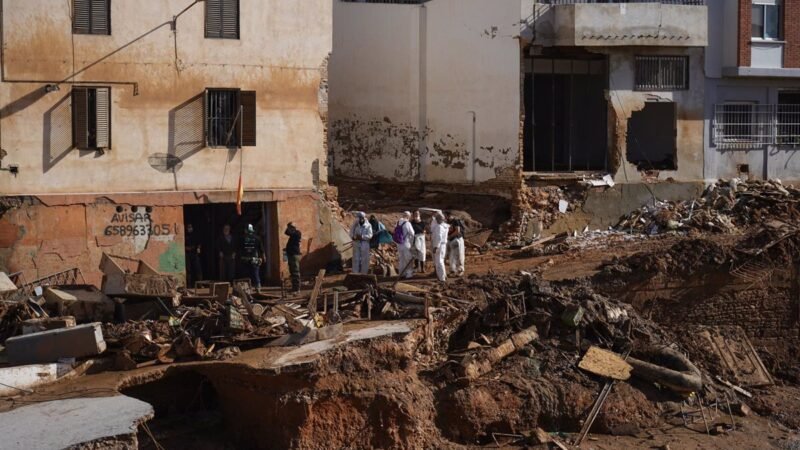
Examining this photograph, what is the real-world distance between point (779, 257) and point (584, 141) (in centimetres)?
875

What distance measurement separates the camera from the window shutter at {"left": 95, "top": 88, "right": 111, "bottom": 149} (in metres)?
24.5

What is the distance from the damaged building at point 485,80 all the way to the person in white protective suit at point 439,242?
4961mm

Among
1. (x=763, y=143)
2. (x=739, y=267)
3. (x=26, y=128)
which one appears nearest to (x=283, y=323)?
(x=26, y=128)

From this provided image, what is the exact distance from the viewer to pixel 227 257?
26062 mm

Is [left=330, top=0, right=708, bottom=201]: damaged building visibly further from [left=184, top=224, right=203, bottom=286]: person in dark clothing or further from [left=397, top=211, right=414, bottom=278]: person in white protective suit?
[left=184, top=224, right=203, bottom=286]: person in dark clothing

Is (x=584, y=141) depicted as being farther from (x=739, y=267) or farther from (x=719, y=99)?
(x=739, y=267)

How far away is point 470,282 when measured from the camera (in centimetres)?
2406

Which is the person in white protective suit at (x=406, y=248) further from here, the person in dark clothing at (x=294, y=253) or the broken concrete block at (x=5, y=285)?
the broken concrete block at (x=5, y=285)

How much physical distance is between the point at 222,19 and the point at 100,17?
2.59 meters

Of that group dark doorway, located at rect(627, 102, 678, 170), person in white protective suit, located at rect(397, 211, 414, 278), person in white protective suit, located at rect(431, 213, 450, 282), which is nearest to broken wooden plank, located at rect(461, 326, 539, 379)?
person in white protective suit, located at rect(431, 213, 450, 282)

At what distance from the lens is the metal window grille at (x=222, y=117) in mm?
25719

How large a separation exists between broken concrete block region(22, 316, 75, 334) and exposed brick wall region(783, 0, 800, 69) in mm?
20242

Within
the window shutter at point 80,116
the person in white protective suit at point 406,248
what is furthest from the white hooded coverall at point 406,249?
the window shutter at point 80,116

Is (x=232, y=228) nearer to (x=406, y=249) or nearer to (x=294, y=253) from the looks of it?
(x=294, y=253)
